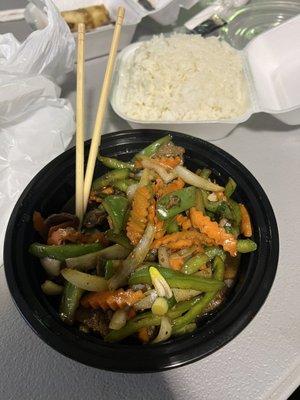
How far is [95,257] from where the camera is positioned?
2.78 ft

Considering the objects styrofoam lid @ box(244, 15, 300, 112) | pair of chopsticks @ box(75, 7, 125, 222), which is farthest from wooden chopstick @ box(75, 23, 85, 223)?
styrofoam lid @ box(244, 15, 300, 112)

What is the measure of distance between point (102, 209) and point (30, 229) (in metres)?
0.17

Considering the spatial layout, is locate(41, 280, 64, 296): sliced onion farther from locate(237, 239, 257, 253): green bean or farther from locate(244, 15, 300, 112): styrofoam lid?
locate(244, 15, 300, 112): styrofoam lid

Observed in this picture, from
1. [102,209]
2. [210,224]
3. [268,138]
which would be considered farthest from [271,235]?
[268,138]

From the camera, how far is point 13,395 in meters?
0.82

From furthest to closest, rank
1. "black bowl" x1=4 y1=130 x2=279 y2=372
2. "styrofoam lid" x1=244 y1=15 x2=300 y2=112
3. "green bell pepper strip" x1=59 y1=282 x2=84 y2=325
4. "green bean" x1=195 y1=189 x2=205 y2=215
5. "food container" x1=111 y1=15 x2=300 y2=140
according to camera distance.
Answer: "styrofoam lid" x1=244 y1=15 x2=300 y2=112
"food container" x1=111 y1=15 x2=300 y2=140
"green bean" x1=195 y1=189 x2=205 y2=215
"green bell pepper strip" x1=59 y1=282 x2=84 y2=325
"black bowl" x1=4 y1=130 x2=279 y2=372

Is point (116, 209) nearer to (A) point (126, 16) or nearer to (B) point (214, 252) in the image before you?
(B) point (214, 252)

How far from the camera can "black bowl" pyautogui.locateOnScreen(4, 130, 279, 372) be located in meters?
0.70

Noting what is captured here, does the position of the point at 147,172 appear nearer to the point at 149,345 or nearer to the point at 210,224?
the point at 210,224

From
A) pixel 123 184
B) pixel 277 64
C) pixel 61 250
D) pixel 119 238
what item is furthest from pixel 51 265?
pixel 277 64

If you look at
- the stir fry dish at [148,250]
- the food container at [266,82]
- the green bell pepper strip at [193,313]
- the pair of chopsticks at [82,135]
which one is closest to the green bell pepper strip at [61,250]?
the stir fry dish at [148,250]

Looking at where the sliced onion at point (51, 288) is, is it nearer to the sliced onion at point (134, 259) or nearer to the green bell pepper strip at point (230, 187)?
the sliced onion at point (134, 259)

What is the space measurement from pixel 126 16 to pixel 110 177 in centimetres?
68

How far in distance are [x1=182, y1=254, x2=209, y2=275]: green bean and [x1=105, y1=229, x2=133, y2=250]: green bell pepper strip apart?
0.12 meters
